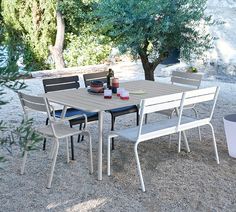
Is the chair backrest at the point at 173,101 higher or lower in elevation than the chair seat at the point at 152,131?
higher

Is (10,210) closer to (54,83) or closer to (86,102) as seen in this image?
(86,102)

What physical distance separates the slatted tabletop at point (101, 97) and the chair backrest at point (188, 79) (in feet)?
1.63

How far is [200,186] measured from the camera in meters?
3.01

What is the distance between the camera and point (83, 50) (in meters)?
10.1

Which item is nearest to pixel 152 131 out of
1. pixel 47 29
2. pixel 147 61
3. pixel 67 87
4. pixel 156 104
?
pixel 156 104

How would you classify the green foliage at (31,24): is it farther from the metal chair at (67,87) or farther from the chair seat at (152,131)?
the chair seat at (152,131)

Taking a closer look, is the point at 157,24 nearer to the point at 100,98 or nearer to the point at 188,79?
the point at 188,79

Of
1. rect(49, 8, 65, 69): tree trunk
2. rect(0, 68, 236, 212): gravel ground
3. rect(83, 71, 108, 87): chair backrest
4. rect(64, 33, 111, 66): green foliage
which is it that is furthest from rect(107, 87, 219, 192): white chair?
rect(64, 33, 111, 66): green foliage

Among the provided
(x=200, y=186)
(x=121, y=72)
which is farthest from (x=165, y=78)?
(x=200, y=186)

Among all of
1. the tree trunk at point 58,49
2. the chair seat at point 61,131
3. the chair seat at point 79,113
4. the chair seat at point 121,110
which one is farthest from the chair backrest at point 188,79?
the tree trunk at point 58,49

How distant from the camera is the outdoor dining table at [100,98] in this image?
3.04m

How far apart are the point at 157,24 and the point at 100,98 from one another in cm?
234

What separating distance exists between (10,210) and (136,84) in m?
1.99

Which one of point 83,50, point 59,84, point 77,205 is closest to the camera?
point 77,205
